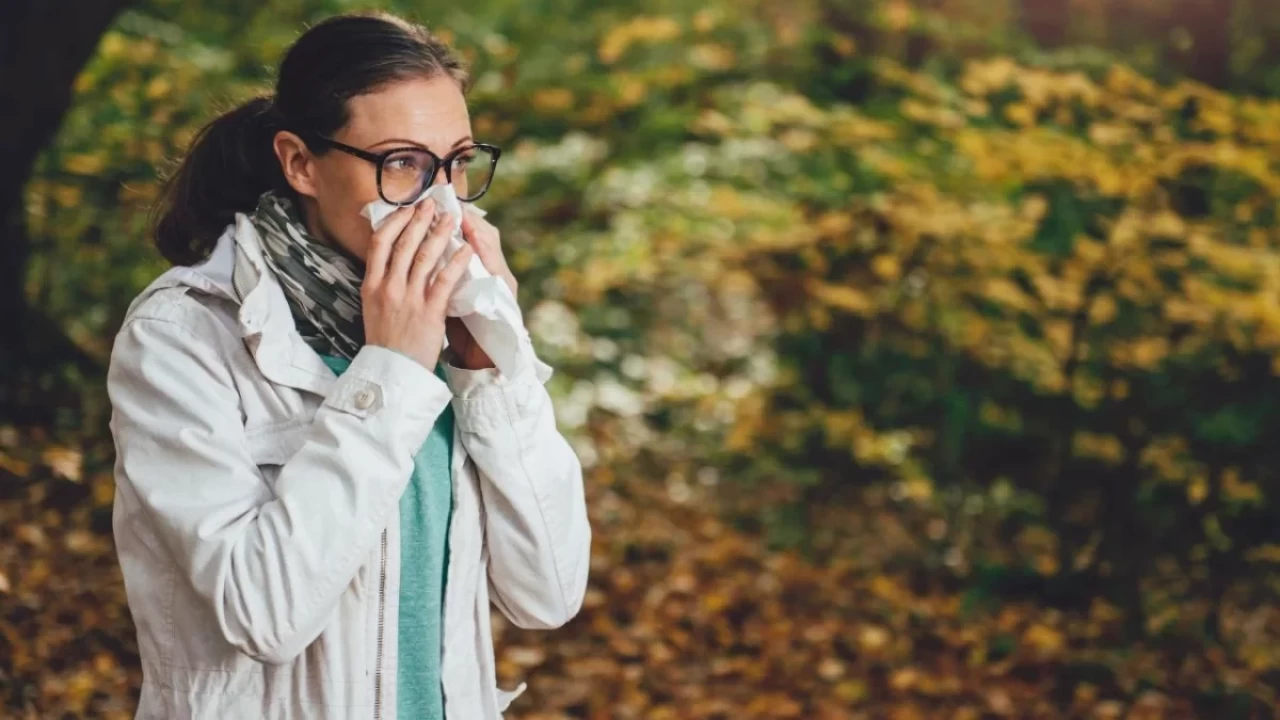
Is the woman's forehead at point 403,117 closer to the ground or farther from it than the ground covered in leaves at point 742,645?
farther from it

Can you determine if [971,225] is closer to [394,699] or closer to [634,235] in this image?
[634,235]

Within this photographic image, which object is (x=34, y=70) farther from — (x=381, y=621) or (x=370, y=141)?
(x=381, y=621)

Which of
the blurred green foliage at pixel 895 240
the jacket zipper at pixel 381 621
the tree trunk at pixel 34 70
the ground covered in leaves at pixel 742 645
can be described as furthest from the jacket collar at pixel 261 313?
the blurred green foliage at pixel 895 240

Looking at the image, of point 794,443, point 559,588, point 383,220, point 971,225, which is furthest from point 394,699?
point 794,443

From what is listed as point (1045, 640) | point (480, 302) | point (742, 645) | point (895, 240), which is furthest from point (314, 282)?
point (895, 240)

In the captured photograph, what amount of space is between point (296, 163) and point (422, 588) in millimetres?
616

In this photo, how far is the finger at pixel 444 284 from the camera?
1.65 meters

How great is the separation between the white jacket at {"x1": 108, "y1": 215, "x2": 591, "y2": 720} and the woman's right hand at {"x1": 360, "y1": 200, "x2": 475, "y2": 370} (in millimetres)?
35

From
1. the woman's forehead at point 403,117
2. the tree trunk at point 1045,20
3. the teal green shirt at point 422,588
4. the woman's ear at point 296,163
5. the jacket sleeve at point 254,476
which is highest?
the woman's forehead at point 403,117

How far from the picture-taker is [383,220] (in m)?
1.74

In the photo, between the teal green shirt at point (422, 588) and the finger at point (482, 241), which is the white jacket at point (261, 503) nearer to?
the teal green shirt at point (422, 588)

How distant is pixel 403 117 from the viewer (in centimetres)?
175

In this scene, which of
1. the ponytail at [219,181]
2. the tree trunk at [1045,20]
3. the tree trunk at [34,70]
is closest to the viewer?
the ponytail at [219,181]

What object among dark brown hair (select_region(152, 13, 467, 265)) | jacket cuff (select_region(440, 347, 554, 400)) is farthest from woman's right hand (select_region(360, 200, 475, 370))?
dark brown hair (select_region(152, 13, 467, 265))
